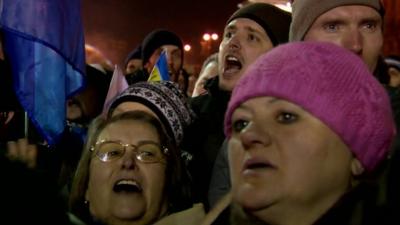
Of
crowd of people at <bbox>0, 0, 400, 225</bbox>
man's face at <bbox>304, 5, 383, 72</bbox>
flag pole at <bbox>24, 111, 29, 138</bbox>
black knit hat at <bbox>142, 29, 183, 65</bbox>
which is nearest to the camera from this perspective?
crowd of people at <bbox>0, 0, 400, 225</bbox>

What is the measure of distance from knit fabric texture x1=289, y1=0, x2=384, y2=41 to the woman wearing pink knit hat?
32.0 inches

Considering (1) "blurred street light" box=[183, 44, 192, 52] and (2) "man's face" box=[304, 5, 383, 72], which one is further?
(1) "blurred street light" box=[183, 44, 192, 52]

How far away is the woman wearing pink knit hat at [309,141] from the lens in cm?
204

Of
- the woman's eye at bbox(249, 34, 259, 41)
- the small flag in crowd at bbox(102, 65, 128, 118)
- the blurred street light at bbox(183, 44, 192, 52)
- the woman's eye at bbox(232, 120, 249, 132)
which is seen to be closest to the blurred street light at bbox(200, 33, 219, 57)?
the blurred street light at bbox(183, 44, 192, 52)

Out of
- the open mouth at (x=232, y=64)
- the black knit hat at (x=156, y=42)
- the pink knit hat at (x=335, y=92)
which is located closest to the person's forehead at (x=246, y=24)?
the open mouth at (x=232, y=64)

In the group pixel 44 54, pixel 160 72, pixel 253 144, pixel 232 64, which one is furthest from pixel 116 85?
pixel 253 144

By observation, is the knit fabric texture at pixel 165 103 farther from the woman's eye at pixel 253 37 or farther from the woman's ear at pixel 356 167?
the woman's ear at pixel 356 167

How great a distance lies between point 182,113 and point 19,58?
1.16 m

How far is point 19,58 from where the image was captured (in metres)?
4.04

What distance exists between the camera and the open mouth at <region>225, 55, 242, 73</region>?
3975 millimetres

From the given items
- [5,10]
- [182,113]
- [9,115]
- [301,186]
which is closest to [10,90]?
[9,115]

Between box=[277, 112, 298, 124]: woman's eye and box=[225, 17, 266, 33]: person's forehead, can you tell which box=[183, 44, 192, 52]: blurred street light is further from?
box=[277, 112, 298, 124]: woman's eye

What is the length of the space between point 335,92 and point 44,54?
2.41m

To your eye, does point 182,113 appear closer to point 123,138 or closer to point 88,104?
point 123,138
